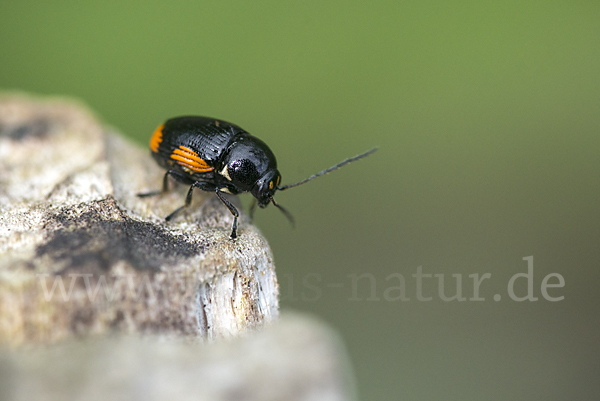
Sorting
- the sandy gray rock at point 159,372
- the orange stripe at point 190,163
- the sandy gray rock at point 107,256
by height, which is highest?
the orange stripe at point 190,163

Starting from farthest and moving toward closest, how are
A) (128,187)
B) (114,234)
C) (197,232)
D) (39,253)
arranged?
(128,187) → (197,232) → (114,234) → (39,253)

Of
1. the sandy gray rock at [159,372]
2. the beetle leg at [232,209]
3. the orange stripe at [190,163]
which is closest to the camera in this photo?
the sandy gray rock at [159,372]

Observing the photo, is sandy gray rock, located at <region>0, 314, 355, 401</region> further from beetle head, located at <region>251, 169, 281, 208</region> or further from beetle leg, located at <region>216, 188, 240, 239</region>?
beetle head, located at <region>251, 169, 281, 208</region>

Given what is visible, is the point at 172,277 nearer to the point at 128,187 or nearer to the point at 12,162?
the point at 128,187

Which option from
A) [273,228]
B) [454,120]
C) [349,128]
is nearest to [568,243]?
[454,120]

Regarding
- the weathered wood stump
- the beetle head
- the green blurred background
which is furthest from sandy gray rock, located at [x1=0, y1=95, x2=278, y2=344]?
the green blurred background

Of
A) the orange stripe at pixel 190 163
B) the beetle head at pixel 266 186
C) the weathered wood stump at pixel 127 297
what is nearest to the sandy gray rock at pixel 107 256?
the weathered wood stump at pixel 127 297

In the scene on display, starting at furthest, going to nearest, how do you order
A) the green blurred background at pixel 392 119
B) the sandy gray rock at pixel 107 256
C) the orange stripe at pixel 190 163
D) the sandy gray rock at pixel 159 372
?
the green blurred background at pixel 392 119, the orange stripe at pixel 190 163, the sandy gray rock at pixel 107 256, the sandy gray rock at pixel 159 372

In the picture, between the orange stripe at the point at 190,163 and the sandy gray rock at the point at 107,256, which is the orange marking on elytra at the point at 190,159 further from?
the sandy gray rock at the point at 107,256
